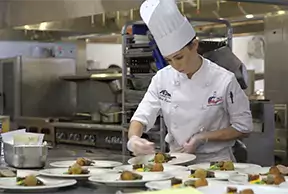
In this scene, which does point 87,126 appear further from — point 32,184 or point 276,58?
point 32,184

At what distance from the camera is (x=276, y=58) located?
17.1 ft

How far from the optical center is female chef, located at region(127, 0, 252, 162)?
278 cm

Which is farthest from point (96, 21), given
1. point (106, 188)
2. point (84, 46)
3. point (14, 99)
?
point (106, 188)

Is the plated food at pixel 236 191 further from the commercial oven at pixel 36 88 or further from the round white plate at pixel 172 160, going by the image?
the commercial oven at pixel 36 88

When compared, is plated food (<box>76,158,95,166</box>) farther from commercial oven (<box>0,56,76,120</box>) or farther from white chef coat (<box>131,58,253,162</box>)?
commercial oven (<box>0,56,76,120</box>)

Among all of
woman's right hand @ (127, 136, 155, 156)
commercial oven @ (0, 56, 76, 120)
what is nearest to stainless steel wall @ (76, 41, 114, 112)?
commercial oven @ (0, 56, 76, 120)

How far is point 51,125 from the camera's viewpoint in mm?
5867

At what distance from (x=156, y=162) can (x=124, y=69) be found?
202 centimetres

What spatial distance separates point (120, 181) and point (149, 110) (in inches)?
40.5

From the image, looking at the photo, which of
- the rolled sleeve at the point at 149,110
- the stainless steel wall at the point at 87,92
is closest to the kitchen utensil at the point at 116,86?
the stainless steel wall at the point at 87,92

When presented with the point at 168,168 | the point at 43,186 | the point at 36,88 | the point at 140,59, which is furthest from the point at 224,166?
the point at 36,88

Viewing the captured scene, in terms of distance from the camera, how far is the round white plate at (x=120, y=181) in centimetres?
196

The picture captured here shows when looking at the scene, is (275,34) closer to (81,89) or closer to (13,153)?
(81,89)

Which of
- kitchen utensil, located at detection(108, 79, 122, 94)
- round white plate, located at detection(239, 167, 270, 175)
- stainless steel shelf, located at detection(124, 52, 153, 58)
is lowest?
round white plate, located at detection(239, 167, 270, 175)
